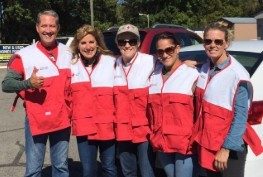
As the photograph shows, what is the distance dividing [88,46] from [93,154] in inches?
36.8

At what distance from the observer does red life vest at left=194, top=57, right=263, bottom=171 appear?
3.44 meters

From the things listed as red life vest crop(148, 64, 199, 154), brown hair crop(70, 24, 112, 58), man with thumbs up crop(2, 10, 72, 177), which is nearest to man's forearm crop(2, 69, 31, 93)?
man with thumbs up crop(2, 10, 72, 177)

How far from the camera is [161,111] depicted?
12.4ft

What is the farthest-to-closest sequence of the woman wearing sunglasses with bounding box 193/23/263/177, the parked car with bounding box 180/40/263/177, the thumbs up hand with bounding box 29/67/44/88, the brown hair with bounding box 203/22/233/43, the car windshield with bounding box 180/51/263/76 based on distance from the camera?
the car windshield with bounding box 180/51/263/76
the parked car with bounding box 180/40/263/177
the thumbs up hand with bounding box 29/67/44/88
the brown hair with bounding box 203/22/233/43
the woman wearing sunglasses with bounding box 193/23/263/177

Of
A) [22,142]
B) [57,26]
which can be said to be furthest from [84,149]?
[22,142]

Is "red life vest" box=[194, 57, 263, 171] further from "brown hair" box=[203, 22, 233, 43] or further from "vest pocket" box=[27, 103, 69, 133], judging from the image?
"vest pocket" box=[27, 103, 69, 133]

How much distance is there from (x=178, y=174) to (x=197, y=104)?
0.55m

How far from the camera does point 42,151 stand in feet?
14.0

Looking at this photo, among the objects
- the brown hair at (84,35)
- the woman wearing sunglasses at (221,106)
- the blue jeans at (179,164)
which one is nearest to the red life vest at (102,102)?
the brown hair at (84,35)

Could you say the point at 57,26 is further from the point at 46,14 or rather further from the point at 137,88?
the point at 137,88

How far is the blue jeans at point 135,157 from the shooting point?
4133mm

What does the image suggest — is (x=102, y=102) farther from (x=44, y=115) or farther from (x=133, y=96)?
(x=44, y=115)

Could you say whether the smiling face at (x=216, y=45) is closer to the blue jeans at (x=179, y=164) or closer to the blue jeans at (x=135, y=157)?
the blue jeans at (x=179, y=164)

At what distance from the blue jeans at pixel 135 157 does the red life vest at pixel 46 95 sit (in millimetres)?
580
